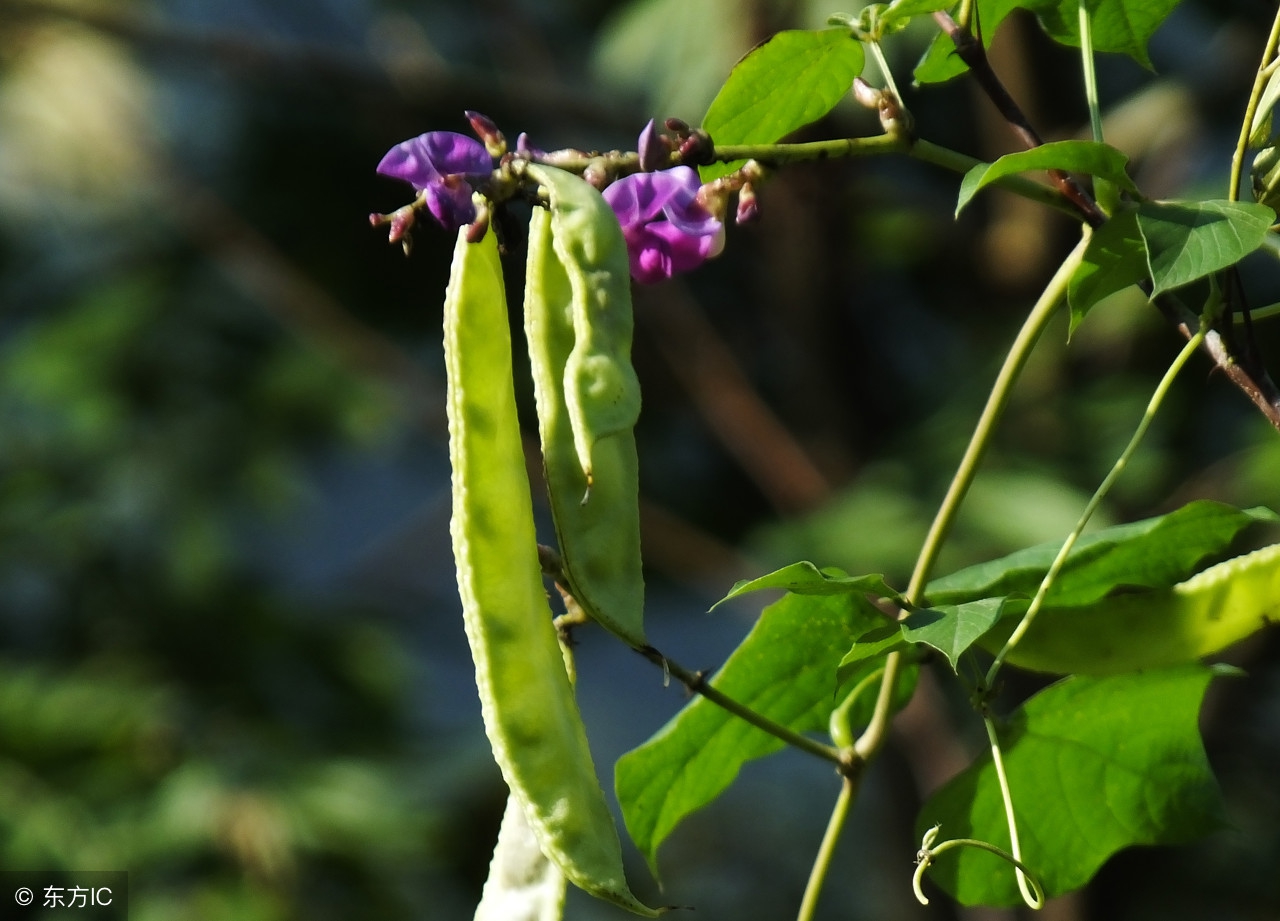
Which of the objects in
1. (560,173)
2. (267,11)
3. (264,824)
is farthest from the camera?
(267,11)

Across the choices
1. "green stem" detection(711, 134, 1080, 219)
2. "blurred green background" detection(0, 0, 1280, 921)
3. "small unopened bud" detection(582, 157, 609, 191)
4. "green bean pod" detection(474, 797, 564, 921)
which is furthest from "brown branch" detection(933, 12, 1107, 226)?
"blurred green background" detection(0, 0, 1280, 921)

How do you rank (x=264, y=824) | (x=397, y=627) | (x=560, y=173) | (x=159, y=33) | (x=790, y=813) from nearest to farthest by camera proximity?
(x=560, y=173) < (x=264, y=824) < (x=159, y=33) < (x=397, y=627) < (x=790, y=813)

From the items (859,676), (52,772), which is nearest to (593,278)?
(859,676)

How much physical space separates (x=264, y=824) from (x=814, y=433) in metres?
0.98

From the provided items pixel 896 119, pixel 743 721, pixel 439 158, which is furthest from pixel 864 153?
pixel 743 721

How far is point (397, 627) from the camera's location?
101 inches

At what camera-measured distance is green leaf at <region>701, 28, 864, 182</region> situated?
1.53 feet

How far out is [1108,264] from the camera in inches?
16.9

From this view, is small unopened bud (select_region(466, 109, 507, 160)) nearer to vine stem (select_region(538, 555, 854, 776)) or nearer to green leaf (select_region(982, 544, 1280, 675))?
vine stem (select_region(538, 555, 854, 776))

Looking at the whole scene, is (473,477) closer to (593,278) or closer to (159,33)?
(593,278)

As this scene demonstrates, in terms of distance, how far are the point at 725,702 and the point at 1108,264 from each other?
0.55 ft

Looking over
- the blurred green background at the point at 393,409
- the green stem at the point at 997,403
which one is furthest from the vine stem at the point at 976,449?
the blurred green background at the point at 393,409

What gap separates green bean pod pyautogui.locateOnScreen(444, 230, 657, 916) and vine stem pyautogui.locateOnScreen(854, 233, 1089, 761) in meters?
0.12

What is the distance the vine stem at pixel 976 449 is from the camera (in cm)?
44
